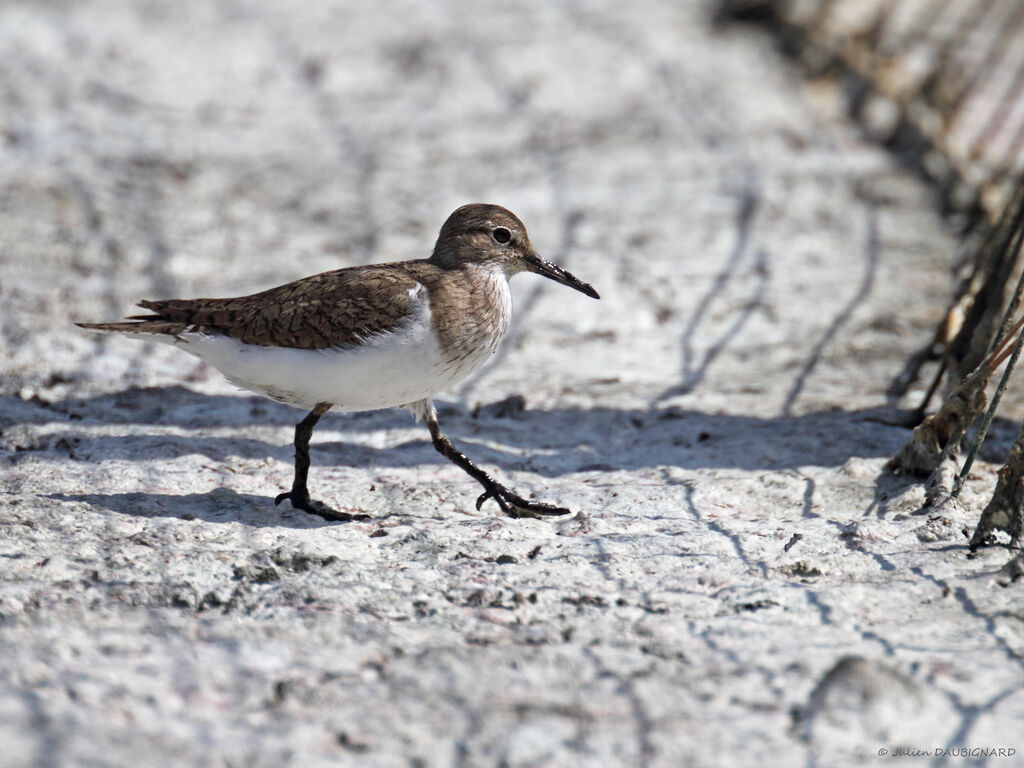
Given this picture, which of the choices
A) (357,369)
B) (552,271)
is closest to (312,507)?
(357,369)

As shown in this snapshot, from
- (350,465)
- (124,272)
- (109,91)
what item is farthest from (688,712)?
(109,91)

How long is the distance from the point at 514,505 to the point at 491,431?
762 millimetres

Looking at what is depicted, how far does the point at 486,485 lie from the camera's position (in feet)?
12.7

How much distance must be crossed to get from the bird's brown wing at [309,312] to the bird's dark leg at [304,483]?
0.28 m

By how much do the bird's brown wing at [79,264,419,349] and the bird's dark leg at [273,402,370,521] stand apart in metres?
0.28

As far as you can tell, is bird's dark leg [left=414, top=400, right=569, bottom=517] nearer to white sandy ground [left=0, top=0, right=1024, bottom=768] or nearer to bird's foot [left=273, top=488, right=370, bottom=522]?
white sandy ground [left=0, top=0, right=1024, bottom=768]

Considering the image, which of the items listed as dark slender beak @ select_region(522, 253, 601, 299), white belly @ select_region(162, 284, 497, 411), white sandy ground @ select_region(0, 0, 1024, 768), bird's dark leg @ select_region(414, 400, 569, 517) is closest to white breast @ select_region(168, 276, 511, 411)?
white belly @ select_region(162, 284, 497, 411)

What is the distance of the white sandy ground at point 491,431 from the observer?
2.47m

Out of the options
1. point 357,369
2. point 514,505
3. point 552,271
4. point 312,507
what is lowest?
point 312,507

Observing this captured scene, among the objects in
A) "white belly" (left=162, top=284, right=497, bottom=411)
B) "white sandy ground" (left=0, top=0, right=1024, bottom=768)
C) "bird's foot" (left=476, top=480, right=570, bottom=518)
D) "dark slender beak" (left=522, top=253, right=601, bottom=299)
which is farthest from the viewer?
"dark slender beak" (left=522, top=253, right=601, bottom=299)

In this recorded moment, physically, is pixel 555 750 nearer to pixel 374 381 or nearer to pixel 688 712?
pixel 688 712

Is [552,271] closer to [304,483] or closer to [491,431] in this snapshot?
[491,431]

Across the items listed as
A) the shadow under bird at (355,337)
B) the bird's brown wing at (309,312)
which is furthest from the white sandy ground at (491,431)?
the bird's brown wing at (309,312)

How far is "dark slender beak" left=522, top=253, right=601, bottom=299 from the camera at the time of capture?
4.28 meters
